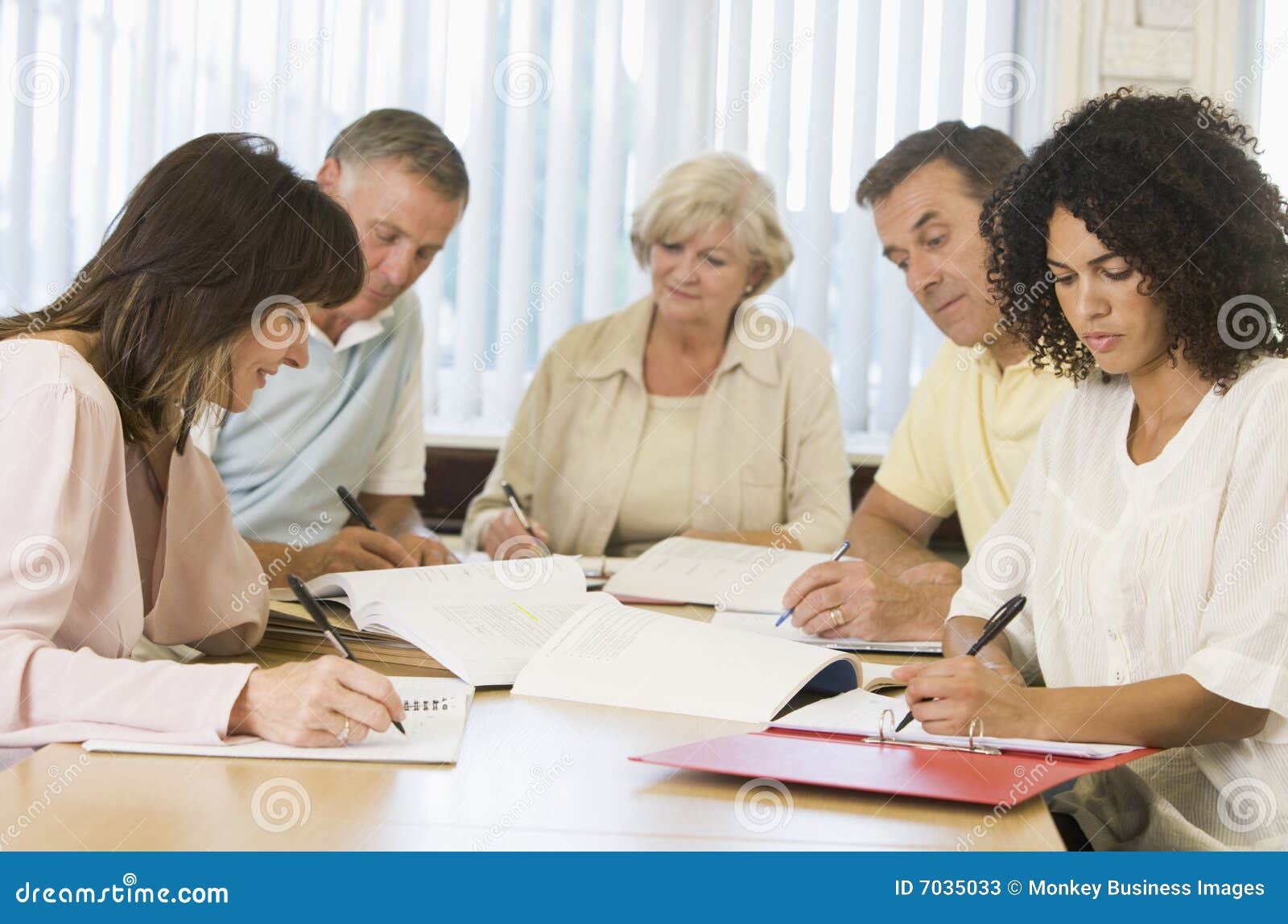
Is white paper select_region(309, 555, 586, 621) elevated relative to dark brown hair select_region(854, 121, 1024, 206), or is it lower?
lower

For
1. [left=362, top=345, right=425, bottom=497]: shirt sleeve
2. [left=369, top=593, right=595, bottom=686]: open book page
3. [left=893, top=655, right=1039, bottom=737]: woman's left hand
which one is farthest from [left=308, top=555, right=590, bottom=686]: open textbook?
[left=362, top=345, right=425, bottom=497]: shirt sleeve

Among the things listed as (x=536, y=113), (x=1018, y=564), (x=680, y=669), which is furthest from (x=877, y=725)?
(x=536, y=113)

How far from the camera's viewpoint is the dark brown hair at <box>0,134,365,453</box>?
1226 mm

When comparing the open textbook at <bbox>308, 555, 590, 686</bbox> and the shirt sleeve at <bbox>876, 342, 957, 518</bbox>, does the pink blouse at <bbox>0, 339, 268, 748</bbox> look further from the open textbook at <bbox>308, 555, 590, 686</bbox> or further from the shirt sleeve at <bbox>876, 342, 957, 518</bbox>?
the shirt sleeve at <bbox>876, 342, 957, 518</bbox>

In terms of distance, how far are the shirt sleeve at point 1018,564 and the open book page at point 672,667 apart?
32 cm

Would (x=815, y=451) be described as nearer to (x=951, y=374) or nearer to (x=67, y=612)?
(x=951, y=374)

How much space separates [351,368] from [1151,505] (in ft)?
5.01

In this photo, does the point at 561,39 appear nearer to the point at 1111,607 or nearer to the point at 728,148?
the point at 728,148

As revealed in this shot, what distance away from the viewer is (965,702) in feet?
3.49

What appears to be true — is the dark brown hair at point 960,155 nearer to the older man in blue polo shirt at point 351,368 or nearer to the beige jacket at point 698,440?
the beige jacket at point 698,440

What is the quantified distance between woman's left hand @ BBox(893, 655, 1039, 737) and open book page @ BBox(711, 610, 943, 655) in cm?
37

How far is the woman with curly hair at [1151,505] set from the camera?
1.13 meters

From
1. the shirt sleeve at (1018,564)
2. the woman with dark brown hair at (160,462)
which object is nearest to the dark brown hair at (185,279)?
the woman with dark brown hair at (160,462)

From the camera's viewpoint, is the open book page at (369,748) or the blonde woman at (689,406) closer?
the open book page at (369,748)
